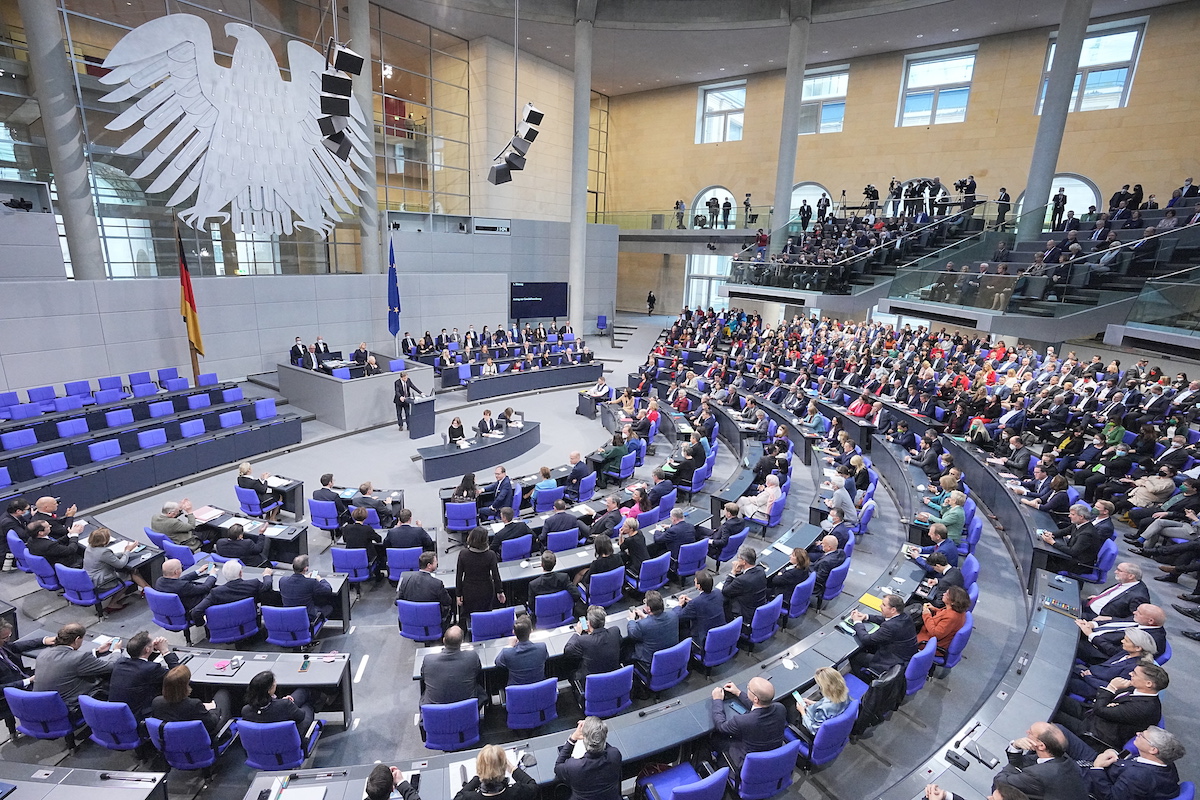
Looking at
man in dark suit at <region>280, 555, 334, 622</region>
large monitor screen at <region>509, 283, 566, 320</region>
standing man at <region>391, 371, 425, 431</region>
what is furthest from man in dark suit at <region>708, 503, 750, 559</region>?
large monitor screen at <region>509, 283, 566, 320</region>

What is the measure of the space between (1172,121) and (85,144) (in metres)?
30.6

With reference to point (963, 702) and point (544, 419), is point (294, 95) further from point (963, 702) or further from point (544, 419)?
point (963, 702)

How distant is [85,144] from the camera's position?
13.1 meters

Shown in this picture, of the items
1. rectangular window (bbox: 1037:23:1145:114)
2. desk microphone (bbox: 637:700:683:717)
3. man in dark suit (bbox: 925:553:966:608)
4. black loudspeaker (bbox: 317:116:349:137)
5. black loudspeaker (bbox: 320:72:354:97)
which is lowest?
desk microphone (bbox: 637:700:683:717)

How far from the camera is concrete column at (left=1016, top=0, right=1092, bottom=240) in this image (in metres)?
17.0

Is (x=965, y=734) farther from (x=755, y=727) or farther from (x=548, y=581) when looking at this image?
(x=548, y=581)

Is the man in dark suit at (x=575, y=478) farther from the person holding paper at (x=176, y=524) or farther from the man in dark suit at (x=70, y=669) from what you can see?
the man in dark suit at (x=70, y=669)

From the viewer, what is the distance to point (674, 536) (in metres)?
7.05

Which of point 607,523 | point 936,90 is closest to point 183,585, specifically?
point 607,523

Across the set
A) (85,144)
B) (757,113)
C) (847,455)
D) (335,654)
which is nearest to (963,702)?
(847,455)

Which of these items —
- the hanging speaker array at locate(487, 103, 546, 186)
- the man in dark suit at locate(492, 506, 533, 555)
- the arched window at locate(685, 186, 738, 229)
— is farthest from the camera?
the arched window at locate(685, 186, 738, 229)

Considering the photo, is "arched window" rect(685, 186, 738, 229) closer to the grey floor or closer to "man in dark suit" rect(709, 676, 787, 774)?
the grey floor

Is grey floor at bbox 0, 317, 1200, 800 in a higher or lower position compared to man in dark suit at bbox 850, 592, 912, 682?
lower

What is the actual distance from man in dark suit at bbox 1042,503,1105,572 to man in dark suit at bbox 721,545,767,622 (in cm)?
360
